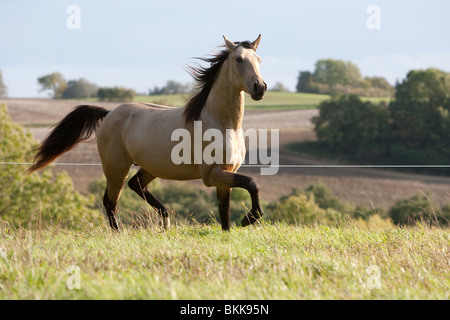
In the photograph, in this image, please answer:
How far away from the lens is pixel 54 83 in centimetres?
9075

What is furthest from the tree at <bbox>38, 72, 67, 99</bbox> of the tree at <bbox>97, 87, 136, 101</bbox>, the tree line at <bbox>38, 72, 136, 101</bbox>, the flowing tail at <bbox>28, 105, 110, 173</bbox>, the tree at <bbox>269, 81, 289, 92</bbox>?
the flowing tail at <bbox>28, 105, 110, 173</bbox>

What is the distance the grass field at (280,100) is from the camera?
75438 millimetres

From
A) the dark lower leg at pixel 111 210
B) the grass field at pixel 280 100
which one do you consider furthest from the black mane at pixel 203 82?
the grass field at pixel 280 100

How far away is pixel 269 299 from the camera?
3.47 m

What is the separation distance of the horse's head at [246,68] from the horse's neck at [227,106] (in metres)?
0.16

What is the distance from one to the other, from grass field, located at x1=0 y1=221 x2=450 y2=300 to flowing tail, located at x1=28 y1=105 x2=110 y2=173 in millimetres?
2157

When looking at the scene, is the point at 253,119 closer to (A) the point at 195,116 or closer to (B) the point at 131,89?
(B) the point at 131,89

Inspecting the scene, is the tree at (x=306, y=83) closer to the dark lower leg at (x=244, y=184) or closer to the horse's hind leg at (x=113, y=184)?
the horse's hind leg at (x=113, y=184)

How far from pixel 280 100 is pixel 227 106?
79170mm

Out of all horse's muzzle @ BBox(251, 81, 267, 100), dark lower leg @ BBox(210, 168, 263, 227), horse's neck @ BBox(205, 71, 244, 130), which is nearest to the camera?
horse's muzzle @ BBox(251, 81, 267, 100)

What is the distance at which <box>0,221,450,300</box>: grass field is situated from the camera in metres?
3.61

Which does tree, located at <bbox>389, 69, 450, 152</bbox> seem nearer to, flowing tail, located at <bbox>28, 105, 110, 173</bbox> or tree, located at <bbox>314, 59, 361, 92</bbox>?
tree, located at <bbox>314, 59, 361, 92</bbox>
